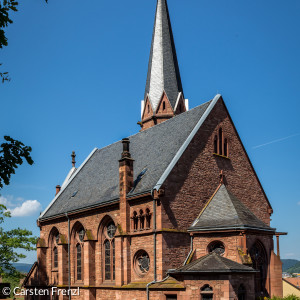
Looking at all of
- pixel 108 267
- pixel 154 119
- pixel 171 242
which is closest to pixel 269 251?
pixel 171 242

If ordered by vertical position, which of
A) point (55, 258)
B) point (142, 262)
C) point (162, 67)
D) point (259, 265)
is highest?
point (162, 67)

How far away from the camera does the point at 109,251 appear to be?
32.4m

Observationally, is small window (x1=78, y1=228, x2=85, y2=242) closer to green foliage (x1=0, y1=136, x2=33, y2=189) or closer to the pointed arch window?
the pointed arch window

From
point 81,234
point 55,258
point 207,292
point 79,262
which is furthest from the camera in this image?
point 55,258

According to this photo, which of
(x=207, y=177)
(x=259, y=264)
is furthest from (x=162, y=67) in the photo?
(x=259, y=264)

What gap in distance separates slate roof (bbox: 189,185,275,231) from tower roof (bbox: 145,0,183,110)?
21.1 metres

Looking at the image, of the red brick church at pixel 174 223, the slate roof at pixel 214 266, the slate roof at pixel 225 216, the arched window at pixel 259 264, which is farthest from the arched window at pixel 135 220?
the arched window at pixel 259 264

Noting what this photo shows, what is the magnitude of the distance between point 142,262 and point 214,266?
623 cm

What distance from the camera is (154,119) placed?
49344 mm

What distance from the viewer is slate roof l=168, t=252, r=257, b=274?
23.2 meters

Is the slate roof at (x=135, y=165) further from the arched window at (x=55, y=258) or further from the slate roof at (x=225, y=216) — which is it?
the slate roof at (x=225, y=216)

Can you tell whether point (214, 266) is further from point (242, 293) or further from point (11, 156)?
point (11, 156)

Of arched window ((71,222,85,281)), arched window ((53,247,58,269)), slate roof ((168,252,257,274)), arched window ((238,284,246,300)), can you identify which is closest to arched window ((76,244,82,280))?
arched window ((71,222,85,281))

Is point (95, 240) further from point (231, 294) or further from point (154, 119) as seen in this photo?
point (154, 119)
